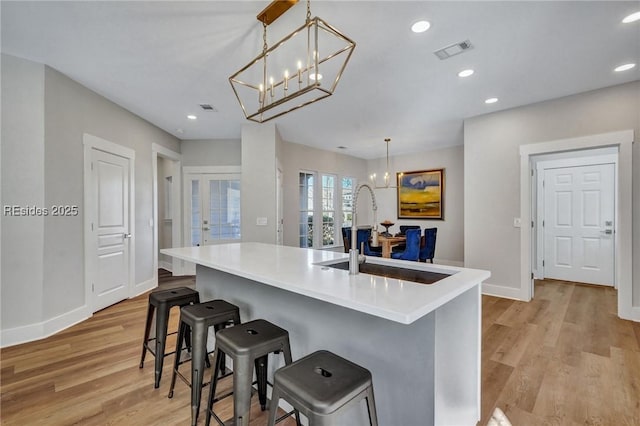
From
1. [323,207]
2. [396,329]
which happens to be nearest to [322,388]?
[396,329]

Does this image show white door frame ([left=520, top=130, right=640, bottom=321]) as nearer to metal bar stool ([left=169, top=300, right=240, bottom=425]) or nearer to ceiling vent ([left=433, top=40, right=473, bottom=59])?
ceiling vent ([left=433, top=40, right=473, bottom=59])

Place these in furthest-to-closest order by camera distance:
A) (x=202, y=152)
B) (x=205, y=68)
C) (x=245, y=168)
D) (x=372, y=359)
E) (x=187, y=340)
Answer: (x=202, y=152) < (x=245, y=168) < (x=205, y=68) < (x=187, y=340) < (x=372, y=359)

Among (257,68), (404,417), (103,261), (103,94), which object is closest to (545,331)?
(404,417)

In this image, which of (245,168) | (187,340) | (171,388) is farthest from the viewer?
(245,168)

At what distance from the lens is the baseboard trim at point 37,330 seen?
8.68ft

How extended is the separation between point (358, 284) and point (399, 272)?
0.61 metres

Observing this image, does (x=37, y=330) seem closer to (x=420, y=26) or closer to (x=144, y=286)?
(x=144, y=286)

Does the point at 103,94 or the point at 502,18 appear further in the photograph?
the point at 103,94

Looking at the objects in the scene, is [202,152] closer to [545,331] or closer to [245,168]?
[245,168]

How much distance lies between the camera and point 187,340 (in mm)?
2420

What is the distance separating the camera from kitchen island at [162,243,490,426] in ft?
3.70

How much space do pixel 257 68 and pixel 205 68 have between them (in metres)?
0.51

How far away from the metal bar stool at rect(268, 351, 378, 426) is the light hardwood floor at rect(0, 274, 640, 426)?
889mm

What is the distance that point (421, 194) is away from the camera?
6684 millimetres
